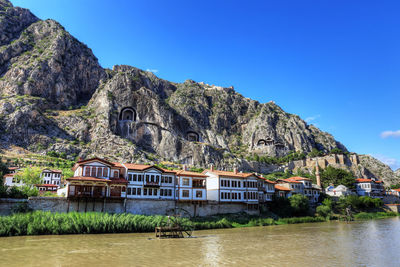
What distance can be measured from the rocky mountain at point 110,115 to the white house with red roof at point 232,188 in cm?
4445

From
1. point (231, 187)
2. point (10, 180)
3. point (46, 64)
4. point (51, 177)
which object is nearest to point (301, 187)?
point (231, 187)

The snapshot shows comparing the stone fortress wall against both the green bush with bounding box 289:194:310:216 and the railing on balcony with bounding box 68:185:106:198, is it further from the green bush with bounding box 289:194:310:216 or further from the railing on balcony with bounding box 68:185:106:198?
the green bush with bounding box 289:194:310:216

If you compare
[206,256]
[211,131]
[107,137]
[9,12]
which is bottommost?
[206,256]

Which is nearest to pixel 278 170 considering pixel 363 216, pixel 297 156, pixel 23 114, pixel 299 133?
pixel 297 156

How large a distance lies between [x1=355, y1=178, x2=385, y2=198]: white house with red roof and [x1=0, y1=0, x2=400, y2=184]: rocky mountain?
A: 120 ft

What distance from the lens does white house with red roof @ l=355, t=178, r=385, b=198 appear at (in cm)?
8704

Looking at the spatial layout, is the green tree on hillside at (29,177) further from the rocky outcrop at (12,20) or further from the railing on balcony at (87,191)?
the rocky outcrop at (12,20)

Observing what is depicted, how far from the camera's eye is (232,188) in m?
51.7

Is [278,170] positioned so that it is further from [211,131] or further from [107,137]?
[107,137]

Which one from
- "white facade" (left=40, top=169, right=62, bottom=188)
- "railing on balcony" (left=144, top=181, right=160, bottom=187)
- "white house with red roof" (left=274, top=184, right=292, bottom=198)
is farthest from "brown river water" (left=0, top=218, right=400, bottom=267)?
"white facade" (left=40, top=169, right=62, bottom=188)

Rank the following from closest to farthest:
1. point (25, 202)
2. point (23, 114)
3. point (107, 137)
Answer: point (25, 202) → point (23, 114) → point (107, 137)

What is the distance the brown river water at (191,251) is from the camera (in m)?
20.2

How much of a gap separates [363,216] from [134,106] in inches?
3591

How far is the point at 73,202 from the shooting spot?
3797cm
